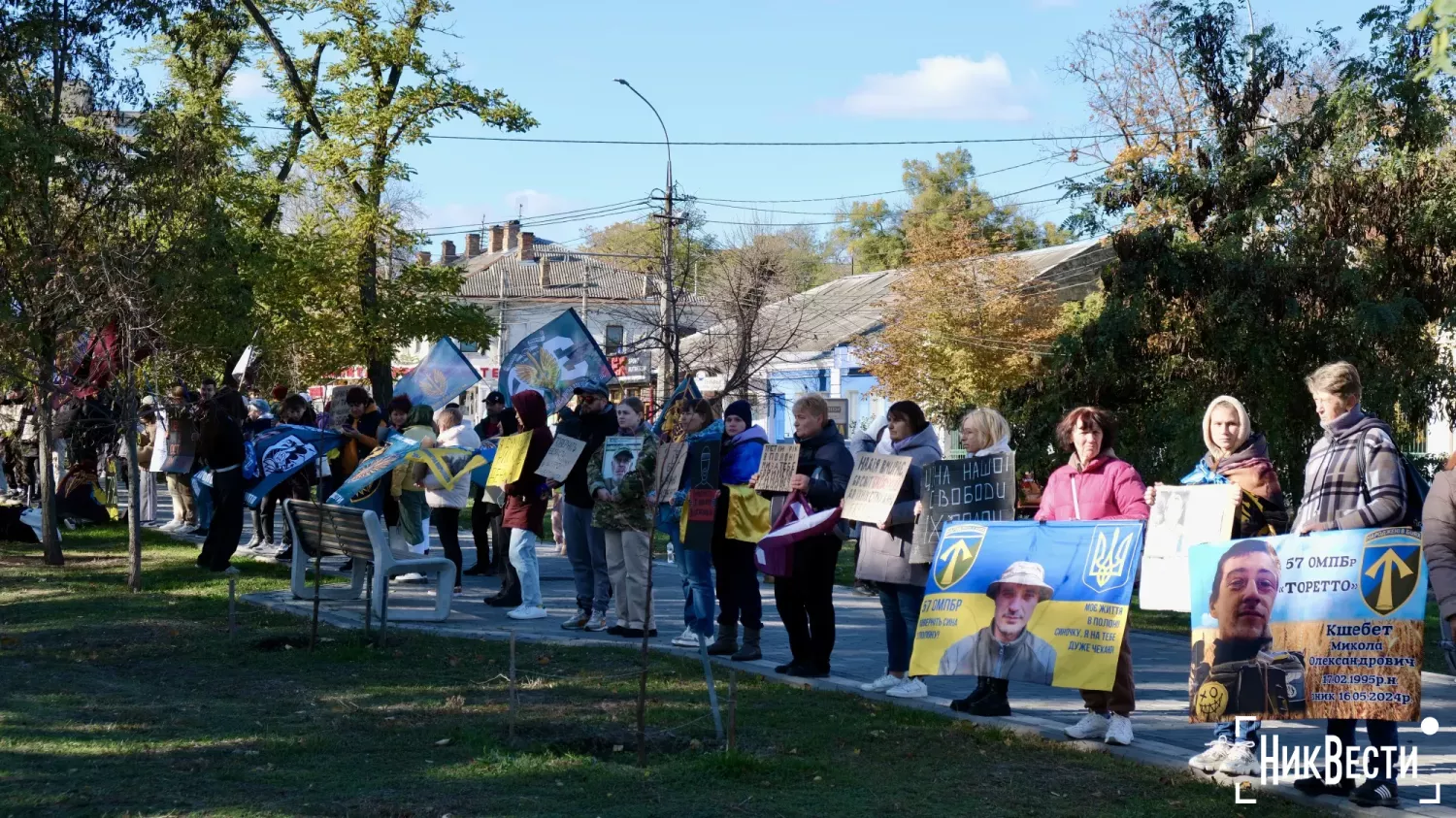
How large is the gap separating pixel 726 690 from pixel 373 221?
2336 cm

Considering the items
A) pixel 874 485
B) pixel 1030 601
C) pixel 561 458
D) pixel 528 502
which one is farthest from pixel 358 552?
pixel 1030 601

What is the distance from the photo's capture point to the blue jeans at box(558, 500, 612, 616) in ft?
39.7

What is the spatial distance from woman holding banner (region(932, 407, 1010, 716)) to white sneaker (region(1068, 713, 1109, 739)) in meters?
0.57

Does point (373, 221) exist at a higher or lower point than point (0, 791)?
higher

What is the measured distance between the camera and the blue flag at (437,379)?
63.4 ft

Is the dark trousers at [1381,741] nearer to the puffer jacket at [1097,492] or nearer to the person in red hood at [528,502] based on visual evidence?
the puffer jacket at [1097,492]

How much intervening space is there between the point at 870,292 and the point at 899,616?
53.7 m

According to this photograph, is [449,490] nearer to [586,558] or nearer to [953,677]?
[586,558]

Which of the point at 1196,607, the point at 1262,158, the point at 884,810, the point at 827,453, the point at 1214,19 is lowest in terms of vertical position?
the point at 884,810

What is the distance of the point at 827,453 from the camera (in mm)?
9789

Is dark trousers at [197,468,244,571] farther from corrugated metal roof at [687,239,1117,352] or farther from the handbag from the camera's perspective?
corrugated metal roof at [687,239,1117,352]

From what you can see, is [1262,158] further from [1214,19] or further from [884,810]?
[884,810]

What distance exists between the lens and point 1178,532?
7105mm

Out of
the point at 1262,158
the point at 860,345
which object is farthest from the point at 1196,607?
the point at 860,345
